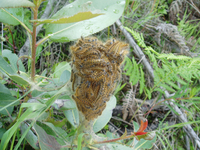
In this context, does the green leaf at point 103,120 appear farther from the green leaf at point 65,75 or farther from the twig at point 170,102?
the twig at point 170,102

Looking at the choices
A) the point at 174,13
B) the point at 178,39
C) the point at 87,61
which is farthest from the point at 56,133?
the point at 174,13

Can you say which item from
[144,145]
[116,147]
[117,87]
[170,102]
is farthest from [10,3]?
[170,102]

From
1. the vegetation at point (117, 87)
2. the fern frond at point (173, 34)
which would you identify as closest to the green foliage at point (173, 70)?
the vegetation at point (117, 87)

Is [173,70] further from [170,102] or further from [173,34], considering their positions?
[173,34]

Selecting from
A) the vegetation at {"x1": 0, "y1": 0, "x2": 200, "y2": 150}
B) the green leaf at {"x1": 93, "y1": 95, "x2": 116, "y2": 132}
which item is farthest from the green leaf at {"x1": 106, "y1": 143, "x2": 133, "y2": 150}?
the green leaf at {"x1": 93, "y1": 95, "x2": 116, "y2": 132}

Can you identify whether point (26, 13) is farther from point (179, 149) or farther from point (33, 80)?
point (179, 149)

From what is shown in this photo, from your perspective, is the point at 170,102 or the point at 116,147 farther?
the point at 170,102
